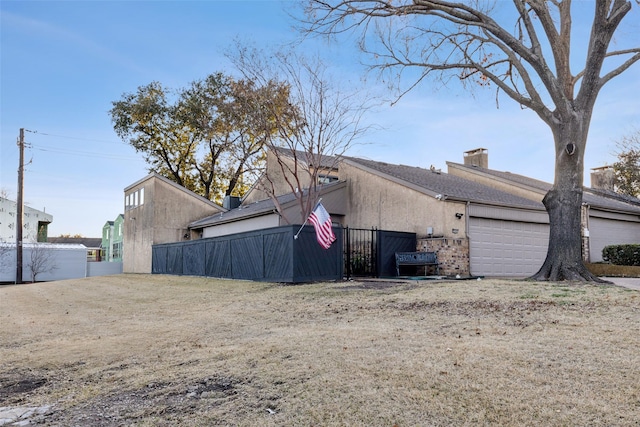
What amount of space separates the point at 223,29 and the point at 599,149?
27524 millimetres

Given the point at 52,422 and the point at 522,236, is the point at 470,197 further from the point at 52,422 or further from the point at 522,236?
the point at 52,422

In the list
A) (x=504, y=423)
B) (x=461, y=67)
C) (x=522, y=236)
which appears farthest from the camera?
(x=522, y=236)

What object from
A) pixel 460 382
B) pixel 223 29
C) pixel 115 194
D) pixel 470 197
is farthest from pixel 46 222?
pixel 460 382

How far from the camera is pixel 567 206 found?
1355 cm

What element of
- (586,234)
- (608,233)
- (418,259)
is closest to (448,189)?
(418,259)

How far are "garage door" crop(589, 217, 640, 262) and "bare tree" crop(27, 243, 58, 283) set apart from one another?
33.2 metres

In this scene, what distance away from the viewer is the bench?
57.4ft

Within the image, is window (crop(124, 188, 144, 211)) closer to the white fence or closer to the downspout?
the white fence

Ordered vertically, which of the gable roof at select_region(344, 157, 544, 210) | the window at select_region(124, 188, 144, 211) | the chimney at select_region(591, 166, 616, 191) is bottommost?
the gable roof at select_region(344, 157, 544, 210)

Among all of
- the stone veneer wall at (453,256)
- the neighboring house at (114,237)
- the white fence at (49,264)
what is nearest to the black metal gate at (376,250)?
the stone veneer wall at (453,256)

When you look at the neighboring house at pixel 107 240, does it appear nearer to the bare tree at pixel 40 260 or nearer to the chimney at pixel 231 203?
the bare tree at pixel 40 260

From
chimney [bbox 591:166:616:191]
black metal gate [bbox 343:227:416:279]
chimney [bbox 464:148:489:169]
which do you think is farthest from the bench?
chimney [bbox 591:166:616:191]

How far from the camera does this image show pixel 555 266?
43.9 feet

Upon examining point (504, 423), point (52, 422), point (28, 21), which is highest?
point (28, 21)
